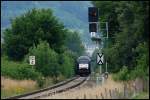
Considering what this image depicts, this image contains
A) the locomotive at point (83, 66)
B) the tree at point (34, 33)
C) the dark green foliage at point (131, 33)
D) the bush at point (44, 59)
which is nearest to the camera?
the dark green foliage at point (131, 33)

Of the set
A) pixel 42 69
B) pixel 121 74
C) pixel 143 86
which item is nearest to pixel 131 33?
pixel 143 86

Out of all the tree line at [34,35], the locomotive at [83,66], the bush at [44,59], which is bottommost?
the locomotive at [83,66]

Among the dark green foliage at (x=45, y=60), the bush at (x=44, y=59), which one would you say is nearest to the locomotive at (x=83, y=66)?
the dark green foliage at (x=45, y=60)

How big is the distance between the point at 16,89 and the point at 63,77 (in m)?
30.2

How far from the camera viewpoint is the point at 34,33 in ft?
291

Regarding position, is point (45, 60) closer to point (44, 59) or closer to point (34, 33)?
point (44, 59)

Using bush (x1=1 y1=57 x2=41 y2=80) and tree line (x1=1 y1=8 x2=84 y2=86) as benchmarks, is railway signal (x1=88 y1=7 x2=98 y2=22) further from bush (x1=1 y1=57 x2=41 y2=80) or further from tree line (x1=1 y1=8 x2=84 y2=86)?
tree line (x1=1 y1=8 x2=84 y2=86)

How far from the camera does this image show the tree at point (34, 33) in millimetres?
88188

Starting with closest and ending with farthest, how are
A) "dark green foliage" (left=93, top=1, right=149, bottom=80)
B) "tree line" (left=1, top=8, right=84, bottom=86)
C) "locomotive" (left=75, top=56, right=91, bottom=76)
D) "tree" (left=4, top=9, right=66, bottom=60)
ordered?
"dark green foliage" (left=93, top=1, right=149, bottom=80)
"tree line" (left=1, top=8, right=84, bottom=86)
"tree" (left=4, top=9, right=66, bottom=60)
"locomotive" (left=75, top=56, right=91, bottom=76)

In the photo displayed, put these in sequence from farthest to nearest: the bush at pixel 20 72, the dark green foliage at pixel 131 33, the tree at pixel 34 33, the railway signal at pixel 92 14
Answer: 1. the tree at pixel 34 33
2. the bush at pixel 20 72
3. the railway signal at pixel 92 14
4. the dark green foliage at pixel 131 33

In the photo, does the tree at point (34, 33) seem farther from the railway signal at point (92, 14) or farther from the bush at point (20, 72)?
the railway signal at point (92, 14)

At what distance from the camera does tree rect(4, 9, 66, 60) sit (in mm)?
88188

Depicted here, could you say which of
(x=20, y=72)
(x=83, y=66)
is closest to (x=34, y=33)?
(x=83, y=66)

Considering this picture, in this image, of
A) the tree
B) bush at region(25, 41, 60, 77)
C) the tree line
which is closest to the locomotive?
the tree line
